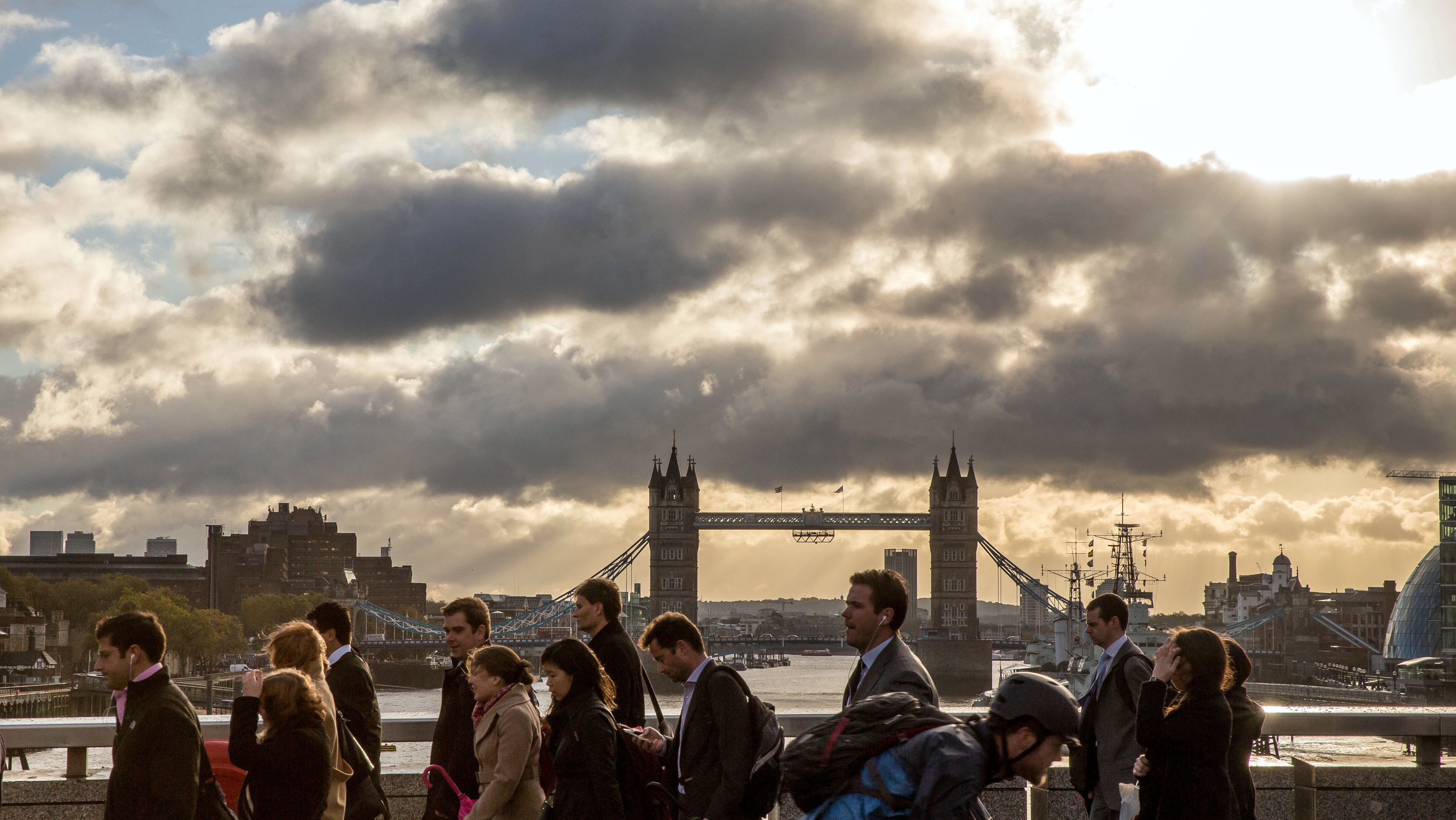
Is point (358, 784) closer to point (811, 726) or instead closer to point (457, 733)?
point (457, 733)

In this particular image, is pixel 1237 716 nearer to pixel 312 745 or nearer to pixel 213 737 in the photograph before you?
pixel 312 745

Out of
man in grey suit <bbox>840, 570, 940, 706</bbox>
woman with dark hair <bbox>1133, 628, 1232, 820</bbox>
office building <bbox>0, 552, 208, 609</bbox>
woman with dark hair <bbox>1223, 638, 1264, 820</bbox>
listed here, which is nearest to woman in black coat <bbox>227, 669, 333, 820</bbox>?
man in grey suit <bbox>840, 570, 940, 706</bbox>

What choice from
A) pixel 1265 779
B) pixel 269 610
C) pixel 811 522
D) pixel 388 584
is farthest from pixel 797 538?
pixel 1265 779

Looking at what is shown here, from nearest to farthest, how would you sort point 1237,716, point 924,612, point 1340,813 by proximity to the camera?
point 1237,716, point 1340,813, point 924,612

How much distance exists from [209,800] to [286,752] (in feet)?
1.01

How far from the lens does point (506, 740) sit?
170 inches

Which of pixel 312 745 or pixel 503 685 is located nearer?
pixel 312 745

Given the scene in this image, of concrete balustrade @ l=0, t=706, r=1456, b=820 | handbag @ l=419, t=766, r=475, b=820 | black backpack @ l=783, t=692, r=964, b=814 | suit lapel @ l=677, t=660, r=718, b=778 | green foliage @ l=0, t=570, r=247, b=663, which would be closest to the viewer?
black backpack @ l=783, t=692, r=964, b=814

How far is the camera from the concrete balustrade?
19.2 feet

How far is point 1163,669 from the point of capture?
168 inches

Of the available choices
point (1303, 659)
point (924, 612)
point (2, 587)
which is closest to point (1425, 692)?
point (1303, 659)

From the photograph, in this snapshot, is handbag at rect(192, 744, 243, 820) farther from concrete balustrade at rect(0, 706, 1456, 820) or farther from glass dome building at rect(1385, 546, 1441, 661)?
glass dome building at rect(1385, 546, 1441, 661)

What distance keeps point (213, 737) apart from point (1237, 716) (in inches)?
154

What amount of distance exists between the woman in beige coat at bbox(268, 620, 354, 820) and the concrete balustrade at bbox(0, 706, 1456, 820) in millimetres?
1525
